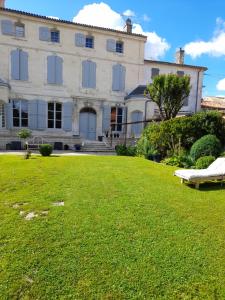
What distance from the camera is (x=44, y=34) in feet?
65.6

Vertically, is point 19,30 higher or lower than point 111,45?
higher

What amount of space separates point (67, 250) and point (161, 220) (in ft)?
5.68

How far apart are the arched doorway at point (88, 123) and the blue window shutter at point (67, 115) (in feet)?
3.28

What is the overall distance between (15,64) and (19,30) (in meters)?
2.67

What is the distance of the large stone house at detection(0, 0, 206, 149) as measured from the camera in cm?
1928

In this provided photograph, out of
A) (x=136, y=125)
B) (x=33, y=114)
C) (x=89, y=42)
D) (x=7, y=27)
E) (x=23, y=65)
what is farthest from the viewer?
(x=136, y=125)

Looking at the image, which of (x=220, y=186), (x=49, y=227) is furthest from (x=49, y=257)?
(x=220, y=186)

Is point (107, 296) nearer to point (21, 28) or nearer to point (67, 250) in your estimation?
point (67, 250)

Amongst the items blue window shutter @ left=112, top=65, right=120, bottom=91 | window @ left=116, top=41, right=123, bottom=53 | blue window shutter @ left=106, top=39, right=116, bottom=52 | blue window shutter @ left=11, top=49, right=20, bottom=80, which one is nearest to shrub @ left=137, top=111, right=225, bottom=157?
blue window shutter @ left=112, top=65, right=120, bottom=91

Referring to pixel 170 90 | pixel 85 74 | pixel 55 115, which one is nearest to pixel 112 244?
pixel 170 90

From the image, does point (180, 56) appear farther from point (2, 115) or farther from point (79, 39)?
point (2, 115)

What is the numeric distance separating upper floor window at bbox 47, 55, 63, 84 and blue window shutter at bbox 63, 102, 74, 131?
1982mm

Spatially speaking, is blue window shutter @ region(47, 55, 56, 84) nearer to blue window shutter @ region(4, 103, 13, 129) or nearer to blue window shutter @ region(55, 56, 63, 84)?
blue window shutter @ region(55, 56, 63, 84)

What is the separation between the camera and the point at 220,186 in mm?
6645
